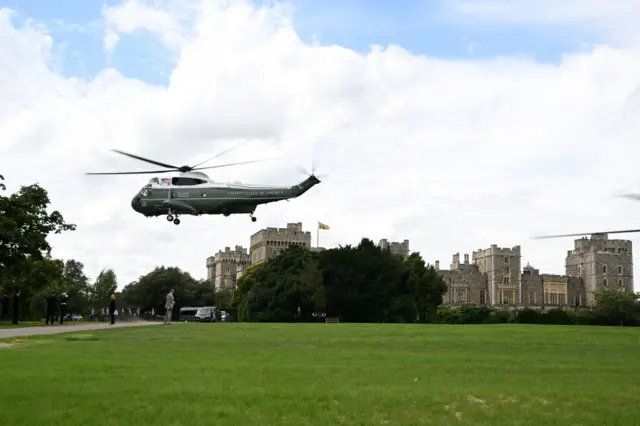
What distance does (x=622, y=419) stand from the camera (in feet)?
36.2

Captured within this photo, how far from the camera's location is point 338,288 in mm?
77500

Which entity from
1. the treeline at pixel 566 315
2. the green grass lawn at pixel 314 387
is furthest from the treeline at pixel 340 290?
the green grass lawn at pixel 314 387

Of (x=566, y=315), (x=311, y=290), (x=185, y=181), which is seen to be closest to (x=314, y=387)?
(x=185, y=181)

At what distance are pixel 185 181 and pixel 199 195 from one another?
1591 mm

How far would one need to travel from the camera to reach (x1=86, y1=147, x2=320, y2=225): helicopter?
4875 cm

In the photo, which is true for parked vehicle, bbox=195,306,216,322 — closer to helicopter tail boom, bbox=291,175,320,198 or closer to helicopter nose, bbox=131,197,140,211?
helicopter nose, bbox=131,197,140,211

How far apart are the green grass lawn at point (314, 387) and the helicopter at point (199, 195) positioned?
2843cm

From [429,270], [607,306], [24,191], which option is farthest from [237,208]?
[607,306]

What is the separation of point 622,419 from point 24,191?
5115 cm

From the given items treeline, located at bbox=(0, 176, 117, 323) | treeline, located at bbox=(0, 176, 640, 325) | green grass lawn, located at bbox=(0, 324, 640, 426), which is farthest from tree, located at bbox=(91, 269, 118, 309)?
green grass lawn, located at bbox=(0, 324, 640, 426)

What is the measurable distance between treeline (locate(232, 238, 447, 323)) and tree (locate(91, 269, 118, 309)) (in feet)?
65.4

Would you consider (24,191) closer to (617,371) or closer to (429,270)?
(617,371)

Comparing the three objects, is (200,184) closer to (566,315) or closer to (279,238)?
(566,315)

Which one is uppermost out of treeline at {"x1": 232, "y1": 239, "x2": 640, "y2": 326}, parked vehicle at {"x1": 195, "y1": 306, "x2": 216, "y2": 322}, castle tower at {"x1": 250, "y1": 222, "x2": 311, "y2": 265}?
castle tower at {"x1": 250, "y1": 222, "x2": 311, "y2": 265}
